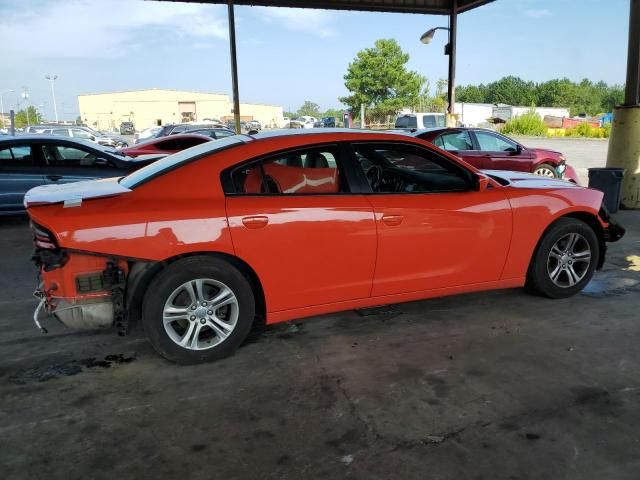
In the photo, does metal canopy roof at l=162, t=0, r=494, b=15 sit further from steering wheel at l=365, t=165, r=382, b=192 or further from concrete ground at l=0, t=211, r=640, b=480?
concrete ground at l=0, t=211, r=640, b=480

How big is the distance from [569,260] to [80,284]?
396 cm

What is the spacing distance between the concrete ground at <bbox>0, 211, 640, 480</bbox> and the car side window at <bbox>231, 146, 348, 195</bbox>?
3.73ft

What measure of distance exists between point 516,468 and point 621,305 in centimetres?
278

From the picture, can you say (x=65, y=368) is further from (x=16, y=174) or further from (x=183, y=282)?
(x=16, y=174)

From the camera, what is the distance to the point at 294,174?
3.77 m

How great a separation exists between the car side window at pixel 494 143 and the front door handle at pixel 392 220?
25.0 feet

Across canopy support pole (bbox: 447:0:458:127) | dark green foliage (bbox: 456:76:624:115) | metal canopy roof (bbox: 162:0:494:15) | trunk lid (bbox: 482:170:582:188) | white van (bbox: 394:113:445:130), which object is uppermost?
dark green foliage (bbox: 456:76:624:115)

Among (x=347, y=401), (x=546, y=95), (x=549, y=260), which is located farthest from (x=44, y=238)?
(x=546, y=95)

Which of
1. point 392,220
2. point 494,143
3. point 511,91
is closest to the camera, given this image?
point 392,220

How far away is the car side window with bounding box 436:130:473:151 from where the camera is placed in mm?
10422

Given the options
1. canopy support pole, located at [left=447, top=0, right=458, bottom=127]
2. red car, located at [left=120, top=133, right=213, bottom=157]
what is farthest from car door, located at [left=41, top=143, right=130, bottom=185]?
canopy support pole, located at [left=447, top=0, right=458, bottom=127]

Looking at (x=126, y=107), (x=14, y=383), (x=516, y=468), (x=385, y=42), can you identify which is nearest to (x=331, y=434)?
(x=516, y=468)

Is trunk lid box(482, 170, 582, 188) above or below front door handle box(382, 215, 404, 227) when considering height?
above

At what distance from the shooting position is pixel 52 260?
10.1 feet
